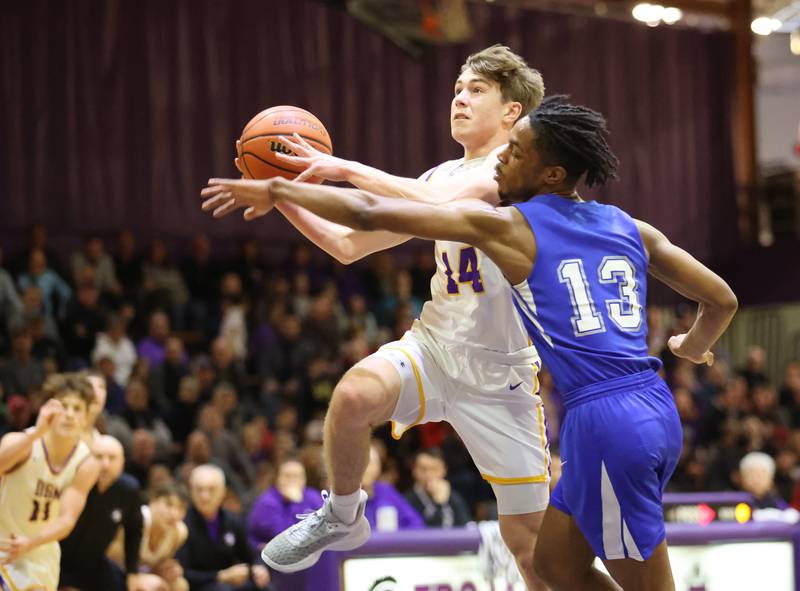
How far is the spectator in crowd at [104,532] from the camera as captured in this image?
735cm

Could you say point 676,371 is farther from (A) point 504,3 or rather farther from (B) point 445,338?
(B) point 445,338

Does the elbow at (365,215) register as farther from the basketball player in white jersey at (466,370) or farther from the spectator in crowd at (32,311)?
the spectator in crowd at (32,311)

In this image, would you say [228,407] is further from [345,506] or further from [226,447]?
[345,506]

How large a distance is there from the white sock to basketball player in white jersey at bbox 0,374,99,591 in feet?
8.34

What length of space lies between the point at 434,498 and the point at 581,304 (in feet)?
21.5

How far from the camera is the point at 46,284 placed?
12172 millimetres

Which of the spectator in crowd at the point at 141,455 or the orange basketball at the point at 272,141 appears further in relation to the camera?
the spectator in crowd at the point at 141,455

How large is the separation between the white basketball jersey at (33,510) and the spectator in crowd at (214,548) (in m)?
1.47

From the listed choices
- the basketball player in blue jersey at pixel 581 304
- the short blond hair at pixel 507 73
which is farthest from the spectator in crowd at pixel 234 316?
the basketball player in blue jersey at pixel 581 304

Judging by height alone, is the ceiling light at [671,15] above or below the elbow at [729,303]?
above

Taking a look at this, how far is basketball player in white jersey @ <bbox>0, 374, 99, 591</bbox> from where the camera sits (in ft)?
21.6

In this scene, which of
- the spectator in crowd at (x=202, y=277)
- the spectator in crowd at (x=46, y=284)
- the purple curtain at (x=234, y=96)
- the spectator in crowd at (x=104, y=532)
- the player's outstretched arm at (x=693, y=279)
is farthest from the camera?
the purple curtain at (x=234, y=96)

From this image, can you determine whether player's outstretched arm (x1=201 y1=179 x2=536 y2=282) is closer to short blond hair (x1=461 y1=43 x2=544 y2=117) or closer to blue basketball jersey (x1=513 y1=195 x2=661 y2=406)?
blue basketball jersey (x1=513 y1=195 x2=661 y2=406)

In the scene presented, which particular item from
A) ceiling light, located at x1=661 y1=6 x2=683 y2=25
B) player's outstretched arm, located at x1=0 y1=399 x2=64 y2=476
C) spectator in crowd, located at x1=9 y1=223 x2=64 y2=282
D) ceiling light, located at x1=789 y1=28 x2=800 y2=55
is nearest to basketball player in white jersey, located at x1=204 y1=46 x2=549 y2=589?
player's outstretched arm, located at x1=0 y1=399 x2=64 y2=476
